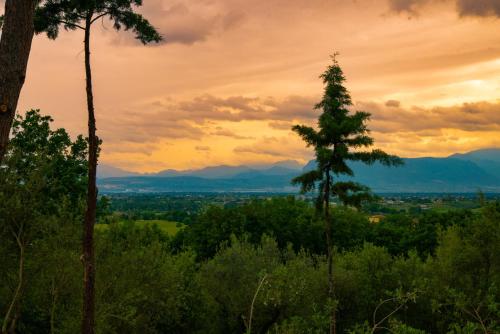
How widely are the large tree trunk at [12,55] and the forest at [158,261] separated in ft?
0.06

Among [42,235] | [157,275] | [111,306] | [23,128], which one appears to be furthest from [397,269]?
[23,128]

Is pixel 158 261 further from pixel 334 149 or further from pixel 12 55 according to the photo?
pixel 12 55

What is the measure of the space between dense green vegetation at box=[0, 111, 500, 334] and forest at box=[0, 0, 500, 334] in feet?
0.34

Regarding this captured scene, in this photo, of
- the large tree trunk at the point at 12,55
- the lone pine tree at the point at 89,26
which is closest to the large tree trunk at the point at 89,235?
the lone pine tree at the point at 89,26

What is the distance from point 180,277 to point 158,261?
3.56 metres

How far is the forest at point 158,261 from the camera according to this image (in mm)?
20214

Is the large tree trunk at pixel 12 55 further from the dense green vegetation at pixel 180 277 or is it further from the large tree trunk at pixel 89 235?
the large tree trunk at pixel 89 235

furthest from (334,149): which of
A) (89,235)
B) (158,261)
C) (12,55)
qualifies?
(12,55)

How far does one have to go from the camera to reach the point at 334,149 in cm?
3534

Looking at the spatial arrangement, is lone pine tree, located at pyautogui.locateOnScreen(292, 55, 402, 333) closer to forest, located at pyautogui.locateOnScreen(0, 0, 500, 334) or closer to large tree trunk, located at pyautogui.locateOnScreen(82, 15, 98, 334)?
forest, located at pyautogui.locateOnScreen(0, 0, 500, 334)

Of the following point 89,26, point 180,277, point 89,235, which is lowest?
point 180,277

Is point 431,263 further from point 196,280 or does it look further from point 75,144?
point 75,144

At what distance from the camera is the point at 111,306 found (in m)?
26.5

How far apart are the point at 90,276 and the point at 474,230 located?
3481cm
